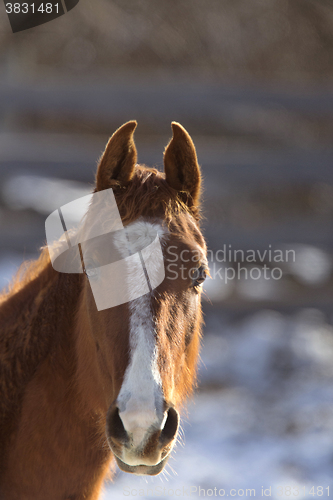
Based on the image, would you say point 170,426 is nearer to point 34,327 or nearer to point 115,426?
point 115,426

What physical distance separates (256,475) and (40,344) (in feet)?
5.28

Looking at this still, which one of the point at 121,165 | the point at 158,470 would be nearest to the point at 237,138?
the point at 121,165

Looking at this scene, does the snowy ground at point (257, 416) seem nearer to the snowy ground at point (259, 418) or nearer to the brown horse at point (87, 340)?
the snowy ground at point (259, 418)

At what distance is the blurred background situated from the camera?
9.04 feet

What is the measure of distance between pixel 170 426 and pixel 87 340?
1.14 feet

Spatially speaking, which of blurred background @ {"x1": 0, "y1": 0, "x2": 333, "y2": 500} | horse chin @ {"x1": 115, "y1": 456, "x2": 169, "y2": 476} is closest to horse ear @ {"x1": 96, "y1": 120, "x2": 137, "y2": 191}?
horse chin @ {"x1": 115, "y1": 456, "x2": 169, "y2": 476}

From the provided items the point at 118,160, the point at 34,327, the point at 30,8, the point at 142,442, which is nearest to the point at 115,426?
the point at 142,442

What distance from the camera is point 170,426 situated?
0.88 m

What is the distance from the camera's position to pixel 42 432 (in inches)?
42.8

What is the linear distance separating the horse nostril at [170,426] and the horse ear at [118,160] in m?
0.63

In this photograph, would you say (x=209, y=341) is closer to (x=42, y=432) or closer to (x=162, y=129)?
(x=162, y=129)

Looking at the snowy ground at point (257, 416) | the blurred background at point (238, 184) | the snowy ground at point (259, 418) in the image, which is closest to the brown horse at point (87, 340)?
the snowy ground at point (259, 418)

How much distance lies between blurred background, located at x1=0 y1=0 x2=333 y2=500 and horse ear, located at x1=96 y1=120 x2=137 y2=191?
1815mm

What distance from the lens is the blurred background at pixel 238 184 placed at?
2.75 meters
